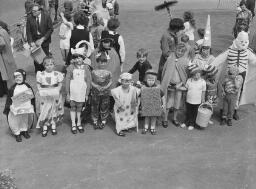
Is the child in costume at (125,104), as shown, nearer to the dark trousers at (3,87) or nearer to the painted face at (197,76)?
the painted face at (197,76)

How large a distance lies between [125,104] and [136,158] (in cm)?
103

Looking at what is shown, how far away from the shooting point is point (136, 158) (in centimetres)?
→ 624

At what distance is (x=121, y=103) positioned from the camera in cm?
670

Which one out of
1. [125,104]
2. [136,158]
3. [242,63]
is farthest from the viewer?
[242,63]

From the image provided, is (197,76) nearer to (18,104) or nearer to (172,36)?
(172,36)

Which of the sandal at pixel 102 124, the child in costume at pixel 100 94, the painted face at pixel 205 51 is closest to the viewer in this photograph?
the child in costume at pixel 100 94

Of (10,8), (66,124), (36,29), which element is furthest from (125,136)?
(10,8)

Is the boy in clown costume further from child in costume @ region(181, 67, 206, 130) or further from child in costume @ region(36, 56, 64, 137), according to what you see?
child in costume @ region(36, 56, 64, 137)

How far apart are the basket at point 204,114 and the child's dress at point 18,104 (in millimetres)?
3047

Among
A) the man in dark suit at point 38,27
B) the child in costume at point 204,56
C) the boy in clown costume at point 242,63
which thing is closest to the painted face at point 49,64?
the man in dark suit at point 38,27

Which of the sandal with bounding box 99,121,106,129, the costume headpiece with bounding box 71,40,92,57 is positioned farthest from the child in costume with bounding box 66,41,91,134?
the sandal with bounding box 99,121,106,129

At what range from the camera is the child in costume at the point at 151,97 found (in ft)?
21.6

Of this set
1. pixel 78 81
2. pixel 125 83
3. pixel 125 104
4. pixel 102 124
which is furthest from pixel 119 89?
pixel 102 124

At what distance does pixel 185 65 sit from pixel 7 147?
3.50 meters
